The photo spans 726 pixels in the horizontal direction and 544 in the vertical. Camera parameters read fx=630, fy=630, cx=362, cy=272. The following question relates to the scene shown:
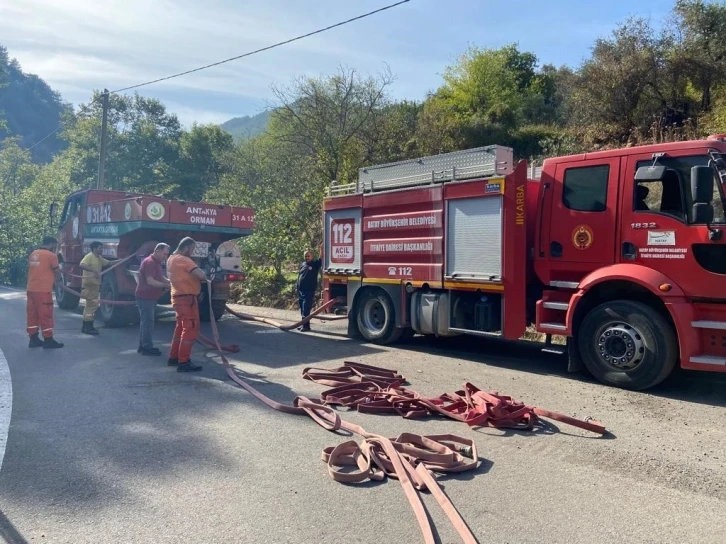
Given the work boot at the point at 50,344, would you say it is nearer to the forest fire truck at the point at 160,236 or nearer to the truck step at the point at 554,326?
the forest fire truck at the point at 160,236

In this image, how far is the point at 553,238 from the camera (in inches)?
324

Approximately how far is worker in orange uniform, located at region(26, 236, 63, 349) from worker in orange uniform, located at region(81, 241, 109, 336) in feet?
4.44

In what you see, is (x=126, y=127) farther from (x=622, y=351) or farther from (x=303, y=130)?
(x=622, y=351)

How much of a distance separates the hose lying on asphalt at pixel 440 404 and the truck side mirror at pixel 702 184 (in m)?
2.78

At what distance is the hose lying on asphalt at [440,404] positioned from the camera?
5801 mm

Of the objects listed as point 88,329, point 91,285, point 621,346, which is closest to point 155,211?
point 91,285

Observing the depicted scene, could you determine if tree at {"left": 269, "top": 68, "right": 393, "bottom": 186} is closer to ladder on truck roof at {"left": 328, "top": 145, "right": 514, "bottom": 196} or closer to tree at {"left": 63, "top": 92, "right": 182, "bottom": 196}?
ladder on truck roof at {"left": 328, "top": 145, "right": 514, "bottom": 196}

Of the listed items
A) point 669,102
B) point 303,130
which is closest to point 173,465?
point 303,130

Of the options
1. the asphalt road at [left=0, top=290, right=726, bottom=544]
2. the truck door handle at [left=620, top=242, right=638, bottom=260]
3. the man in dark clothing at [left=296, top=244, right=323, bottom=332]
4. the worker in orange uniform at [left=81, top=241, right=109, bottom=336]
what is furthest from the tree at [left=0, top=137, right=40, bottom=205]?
the truck door handle at [left=620, top=242, right=638, bottom=260]

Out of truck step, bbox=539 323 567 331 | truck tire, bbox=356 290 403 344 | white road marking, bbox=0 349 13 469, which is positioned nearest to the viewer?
Result: white road marking, bbox=0 349 13 469

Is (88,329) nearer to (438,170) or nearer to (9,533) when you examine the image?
(438,170)

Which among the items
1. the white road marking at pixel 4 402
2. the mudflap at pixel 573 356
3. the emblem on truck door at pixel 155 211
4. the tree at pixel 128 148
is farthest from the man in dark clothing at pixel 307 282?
the tree at pixel 128 148

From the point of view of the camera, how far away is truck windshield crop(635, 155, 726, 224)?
22.4ft

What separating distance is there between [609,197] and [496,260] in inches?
66.2
